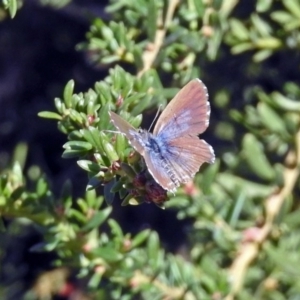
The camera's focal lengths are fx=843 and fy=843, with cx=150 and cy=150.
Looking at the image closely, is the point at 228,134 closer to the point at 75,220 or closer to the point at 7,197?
the point at 75,220

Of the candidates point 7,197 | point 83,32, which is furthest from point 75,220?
point 83,32

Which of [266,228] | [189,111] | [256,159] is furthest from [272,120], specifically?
[189,111]

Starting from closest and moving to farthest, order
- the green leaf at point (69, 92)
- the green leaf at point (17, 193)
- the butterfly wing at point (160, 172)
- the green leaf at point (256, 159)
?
the butterfly wing at point (160, 172)
the green leaf at point (69, 92)
the green leaf at point (17, 193)
the green leaf at point (256, 159)

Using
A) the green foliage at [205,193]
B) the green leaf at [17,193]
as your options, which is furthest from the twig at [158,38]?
the green leaf at [17,193]

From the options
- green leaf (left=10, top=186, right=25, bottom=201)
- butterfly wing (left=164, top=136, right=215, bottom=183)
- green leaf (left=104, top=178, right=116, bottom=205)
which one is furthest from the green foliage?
green leaf (left=104, top=178, right=116, bottom=205)

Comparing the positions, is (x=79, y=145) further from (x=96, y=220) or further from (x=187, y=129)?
(x=96, y=220)

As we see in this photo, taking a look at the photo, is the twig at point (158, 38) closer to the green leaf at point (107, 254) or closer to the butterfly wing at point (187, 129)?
the butterfly wing at point (187, 129)
